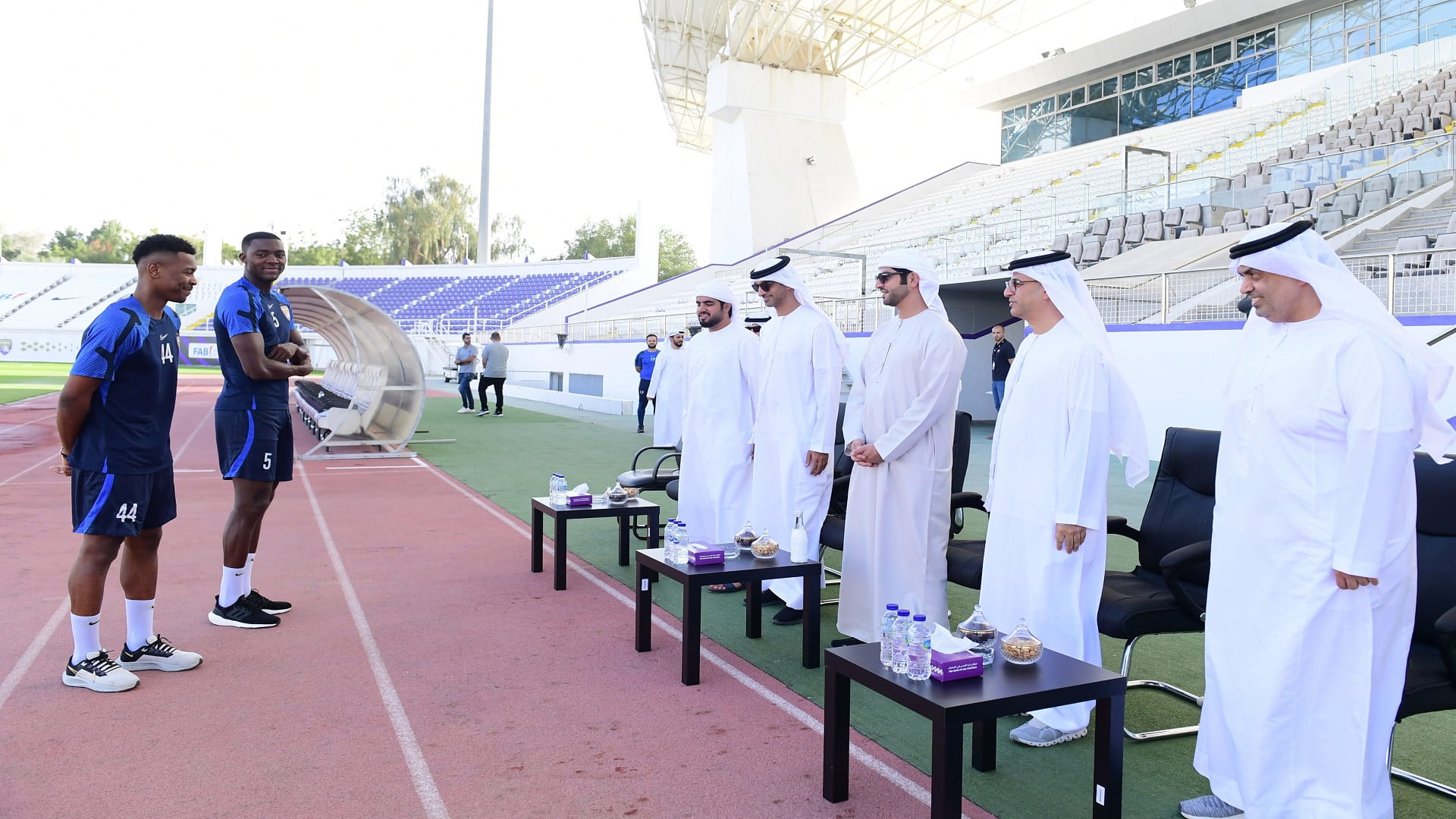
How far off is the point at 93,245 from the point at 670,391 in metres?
81.5

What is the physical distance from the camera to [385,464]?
1156cm

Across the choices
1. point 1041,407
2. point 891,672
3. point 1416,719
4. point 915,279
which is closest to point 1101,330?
point 1041,407

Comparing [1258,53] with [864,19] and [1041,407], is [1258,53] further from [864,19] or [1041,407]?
[1041,407]

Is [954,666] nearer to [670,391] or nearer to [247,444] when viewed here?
[247,444]

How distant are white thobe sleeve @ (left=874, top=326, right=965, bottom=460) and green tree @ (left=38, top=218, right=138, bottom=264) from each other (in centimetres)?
8339

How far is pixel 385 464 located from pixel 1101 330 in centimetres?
982

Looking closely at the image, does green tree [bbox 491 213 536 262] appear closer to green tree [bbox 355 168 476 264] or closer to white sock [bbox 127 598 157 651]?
green tree [bbox 355 168 476 264]

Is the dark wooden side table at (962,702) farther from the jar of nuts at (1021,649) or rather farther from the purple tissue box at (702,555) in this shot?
the purple tissue box at (702,555)

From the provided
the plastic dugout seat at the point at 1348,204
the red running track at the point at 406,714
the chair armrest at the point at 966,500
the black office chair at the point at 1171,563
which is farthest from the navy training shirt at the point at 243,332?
the plastic dugout seat at the point at 1348,204

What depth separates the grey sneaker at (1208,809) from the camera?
2.87 metres

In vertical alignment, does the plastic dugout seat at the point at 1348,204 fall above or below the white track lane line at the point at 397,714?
above

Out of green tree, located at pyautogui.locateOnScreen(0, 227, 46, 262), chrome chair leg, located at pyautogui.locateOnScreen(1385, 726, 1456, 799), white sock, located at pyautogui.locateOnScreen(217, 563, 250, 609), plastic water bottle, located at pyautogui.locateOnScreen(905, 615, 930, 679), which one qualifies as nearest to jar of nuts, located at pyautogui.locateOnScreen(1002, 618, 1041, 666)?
plastic water bottle, located at pyautogui.locateOnScreen(905, 615, 930, 679)

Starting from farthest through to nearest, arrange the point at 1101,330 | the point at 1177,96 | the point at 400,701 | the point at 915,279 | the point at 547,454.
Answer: the point at 1177,96 → the point at 547,454 → the point at 915,279 → the point at 400,701 → the point at 1101,330

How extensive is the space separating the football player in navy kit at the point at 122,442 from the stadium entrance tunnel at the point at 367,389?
7.36m
